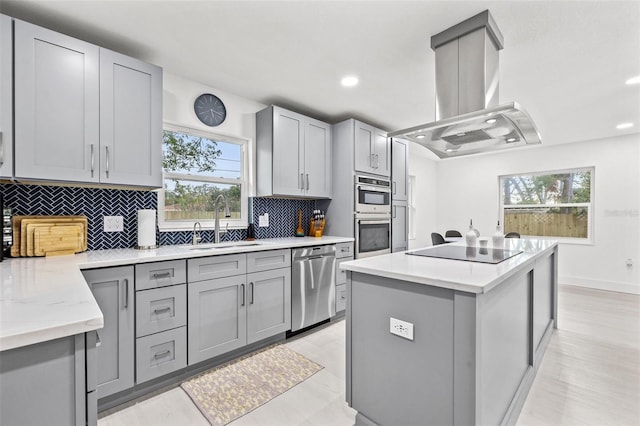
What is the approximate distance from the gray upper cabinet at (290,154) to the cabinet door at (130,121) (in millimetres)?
1107

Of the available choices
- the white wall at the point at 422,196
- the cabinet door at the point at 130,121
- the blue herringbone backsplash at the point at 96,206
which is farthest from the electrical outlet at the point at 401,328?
the white wall at the point at 422,196

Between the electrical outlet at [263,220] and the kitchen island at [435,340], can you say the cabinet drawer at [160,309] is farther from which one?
the electrical outlet at [263,220]

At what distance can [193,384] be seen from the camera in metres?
2.09

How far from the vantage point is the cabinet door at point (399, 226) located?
418 cm

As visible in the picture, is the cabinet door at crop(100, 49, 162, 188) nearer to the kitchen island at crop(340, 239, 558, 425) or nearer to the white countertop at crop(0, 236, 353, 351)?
the white countertop at crop(0, 236, 353, 351)

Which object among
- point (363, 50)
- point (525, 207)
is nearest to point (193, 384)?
point (363, 50)

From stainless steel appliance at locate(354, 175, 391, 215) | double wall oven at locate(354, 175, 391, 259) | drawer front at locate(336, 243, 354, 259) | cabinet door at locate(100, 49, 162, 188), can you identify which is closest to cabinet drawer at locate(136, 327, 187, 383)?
cabinet door at locate(100, 49, 162, 188)

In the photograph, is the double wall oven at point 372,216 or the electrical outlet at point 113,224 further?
the double wall oven at point 372,216

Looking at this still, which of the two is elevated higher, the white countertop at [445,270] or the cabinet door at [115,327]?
the white countertop at [445,270]

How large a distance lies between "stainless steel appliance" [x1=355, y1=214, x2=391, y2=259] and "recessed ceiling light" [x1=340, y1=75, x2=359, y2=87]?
4.87 feet

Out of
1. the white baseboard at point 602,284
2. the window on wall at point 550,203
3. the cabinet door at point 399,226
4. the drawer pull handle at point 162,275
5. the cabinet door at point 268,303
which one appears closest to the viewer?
the drawer pull handle at point 162,275

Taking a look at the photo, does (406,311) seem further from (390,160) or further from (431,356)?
(390,160)

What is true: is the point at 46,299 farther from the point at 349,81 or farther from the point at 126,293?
the point at 349,81

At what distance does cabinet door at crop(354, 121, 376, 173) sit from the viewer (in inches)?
143
